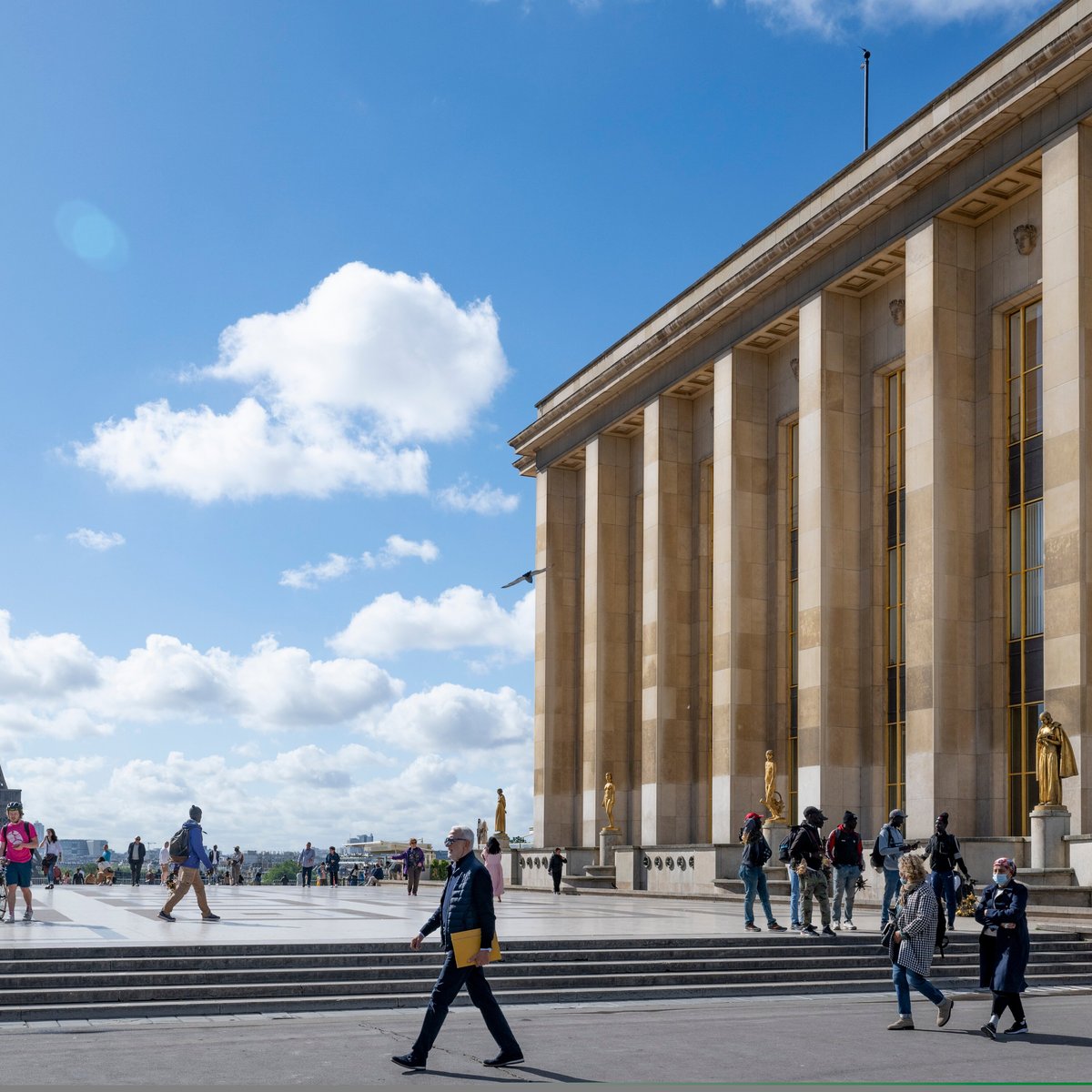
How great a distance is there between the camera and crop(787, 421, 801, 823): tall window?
40188 millimetres

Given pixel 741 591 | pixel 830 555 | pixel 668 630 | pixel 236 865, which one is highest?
pixel 830 555

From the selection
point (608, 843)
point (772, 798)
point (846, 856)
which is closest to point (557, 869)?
point (608, 843)

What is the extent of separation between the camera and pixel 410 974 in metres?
16.5

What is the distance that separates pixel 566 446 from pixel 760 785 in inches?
682

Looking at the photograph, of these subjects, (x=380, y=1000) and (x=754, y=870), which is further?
(x=754, y=870)

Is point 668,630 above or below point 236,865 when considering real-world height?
above

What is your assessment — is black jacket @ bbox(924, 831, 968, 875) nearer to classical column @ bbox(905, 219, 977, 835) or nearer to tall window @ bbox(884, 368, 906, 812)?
classical column @ bbox(905, 219, 977, 835)

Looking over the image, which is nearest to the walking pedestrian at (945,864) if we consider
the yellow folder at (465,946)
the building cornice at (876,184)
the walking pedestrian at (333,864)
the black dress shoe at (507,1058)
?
the black dress shoe at (507,1058)

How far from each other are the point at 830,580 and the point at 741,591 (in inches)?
188

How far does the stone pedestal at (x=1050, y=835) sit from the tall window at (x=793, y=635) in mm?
12718

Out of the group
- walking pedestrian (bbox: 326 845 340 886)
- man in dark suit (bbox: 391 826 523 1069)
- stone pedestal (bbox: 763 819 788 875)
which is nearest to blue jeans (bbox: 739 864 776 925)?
man in dark suit (bbox: 391 826 523 1069)

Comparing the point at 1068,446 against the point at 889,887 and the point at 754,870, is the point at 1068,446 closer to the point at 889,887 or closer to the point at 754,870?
the point at 889,887

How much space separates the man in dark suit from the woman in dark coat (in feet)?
15.6

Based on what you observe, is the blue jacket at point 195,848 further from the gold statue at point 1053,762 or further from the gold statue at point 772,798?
the gold statue at point 772,798
